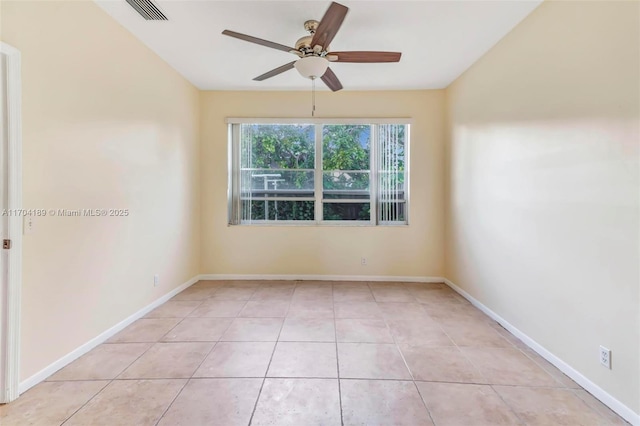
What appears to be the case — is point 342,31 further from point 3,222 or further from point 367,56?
point 3,222

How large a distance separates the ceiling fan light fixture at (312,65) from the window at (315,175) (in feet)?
6.06

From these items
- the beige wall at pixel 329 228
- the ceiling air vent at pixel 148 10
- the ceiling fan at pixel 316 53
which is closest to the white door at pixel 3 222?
the ceiling air vent at pixel 148 10

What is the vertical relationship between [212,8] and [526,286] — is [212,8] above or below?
above

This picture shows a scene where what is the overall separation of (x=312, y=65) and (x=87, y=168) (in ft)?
6.74

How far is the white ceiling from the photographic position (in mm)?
2363

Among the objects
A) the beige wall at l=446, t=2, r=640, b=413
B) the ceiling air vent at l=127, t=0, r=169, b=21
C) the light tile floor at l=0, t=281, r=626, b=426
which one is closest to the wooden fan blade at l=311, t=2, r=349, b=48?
the ceiling air vent at l=127, t=0, r=169, b=21

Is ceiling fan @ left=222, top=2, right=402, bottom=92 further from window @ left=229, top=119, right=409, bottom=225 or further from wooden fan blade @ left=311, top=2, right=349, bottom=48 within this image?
window @ left=229, top=119, right=409, bottom=225

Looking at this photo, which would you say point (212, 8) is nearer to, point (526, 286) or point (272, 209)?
point (272, 209)

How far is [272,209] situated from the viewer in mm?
4469

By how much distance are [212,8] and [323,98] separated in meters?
2.12

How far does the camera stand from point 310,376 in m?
1.99

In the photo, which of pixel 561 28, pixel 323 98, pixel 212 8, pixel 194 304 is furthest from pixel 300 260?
pixel 561 28

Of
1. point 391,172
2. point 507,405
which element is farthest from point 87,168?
point 391,172

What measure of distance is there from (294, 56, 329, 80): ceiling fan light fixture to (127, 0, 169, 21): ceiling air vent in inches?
49.1
